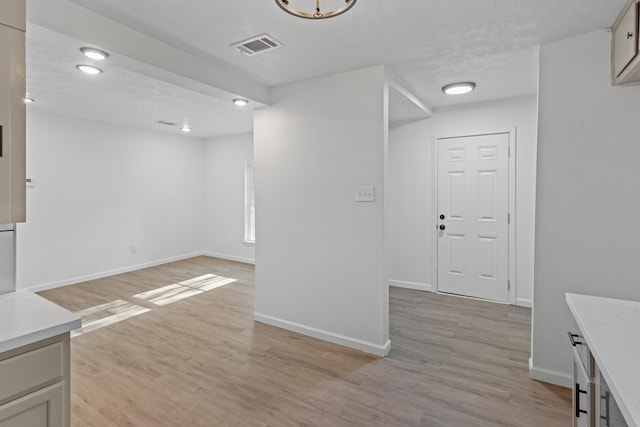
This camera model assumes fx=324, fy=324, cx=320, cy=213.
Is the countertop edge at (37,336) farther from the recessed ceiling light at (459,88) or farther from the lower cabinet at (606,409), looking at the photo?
the recessed ceiling light at (459,88)

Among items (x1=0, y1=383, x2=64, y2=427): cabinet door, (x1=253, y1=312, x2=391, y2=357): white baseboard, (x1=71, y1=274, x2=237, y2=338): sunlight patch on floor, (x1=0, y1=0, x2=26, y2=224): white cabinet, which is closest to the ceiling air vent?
(x1=0, y1=0, x2=26, y2=224): white cabinet

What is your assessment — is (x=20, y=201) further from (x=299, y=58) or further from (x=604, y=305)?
(x=604, y=305)

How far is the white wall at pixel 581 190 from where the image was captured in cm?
208

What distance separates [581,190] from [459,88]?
5.41ft

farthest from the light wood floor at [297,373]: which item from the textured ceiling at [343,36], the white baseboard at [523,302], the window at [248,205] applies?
the window at [248,205]

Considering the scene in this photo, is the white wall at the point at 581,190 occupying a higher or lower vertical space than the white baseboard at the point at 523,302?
higher

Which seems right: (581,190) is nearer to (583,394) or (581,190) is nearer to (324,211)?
(583,394)

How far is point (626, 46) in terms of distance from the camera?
6.08 ft

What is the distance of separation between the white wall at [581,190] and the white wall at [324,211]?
1.16 meters

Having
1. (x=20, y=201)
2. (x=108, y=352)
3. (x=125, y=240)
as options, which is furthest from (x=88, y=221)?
(x=20, y=201)

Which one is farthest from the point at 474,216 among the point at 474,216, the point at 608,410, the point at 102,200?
the point at 102,200

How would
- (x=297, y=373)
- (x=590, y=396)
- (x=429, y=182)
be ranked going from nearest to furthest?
1. (x=590, y=396)
2. (x=297, y=373)
3. (x=429, y=182)

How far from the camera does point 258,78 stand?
3.07 meters

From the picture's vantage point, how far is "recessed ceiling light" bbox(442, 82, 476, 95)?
3.28 m
